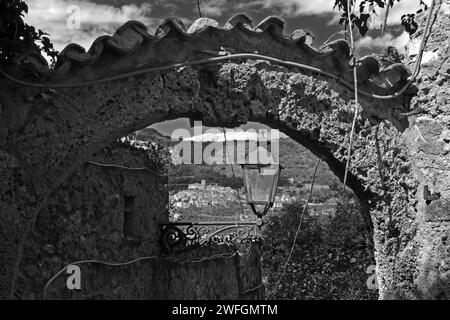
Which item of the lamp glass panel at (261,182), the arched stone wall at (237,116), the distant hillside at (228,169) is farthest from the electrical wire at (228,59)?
the lamp glass panel at (261,182)

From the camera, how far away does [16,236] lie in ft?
9.66

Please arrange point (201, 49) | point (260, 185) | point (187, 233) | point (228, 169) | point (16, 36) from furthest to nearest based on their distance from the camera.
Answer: point (228, 169) → point (187, 233) → point (260, 185) → point (201, 49) → point (16, 36)

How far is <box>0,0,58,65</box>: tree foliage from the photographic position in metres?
2.91

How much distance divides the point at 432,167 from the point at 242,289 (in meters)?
5.27

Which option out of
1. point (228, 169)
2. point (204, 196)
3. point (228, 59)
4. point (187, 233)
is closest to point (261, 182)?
point (228, 59)

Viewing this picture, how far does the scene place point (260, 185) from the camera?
15.8 feet

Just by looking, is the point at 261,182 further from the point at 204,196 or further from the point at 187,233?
the point at 204,196

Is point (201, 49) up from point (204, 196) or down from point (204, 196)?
up

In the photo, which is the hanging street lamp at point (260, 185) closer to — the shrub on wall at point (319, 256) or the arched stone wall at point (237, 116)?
the arched stone wall at point (237, 116)

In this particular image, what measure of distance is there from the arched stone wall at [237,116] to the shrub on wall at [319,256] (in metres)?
5.97

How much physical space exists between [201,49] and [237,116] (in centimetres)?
42

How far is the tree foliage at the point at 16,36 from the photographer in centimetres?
291
